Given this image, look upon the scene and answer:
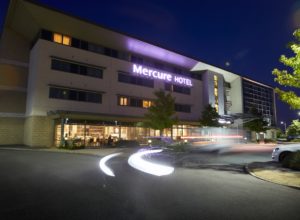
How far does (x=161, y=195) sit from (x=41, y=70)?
87.2 feet

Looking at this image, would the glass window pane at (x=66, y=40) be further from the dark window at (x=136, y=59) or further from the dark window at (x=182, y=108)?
the dark window at (x=182, y=108)

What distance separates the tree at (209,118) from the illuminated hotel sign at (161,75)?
5.95m

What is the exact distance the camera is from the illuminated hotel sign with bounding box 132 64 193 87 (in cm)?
3847

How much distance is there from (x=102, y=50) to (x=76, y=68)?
527 centimetres

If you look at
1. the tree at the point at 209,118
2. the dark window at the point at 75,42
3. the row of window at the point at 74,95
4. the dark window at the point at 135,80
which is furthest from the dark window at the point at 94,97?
the tree at the point at 209,118

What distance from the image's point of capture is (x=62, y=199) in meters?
7.14

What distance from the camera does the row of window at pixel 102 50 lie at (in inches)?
1214

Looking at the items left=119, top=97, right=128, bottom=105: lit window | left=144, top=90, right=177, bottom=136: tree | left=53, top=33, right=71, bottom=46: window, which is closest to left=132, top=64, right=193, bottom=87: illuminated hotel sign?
left=119, top=97, right=128, bottom=105: lit window

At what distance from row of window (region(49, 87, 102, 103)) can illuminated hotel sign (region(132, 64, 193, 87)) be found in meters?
8.12

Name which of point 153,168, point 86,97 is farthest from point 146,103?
point 153,168

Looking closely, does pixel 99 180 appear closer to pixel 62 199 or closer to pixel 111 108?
pixel 62 199

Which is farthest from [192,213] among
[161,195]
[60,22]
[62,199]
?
[60,22]

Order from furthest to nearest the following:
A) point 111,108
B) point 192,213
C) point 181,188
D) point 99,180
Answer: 1. point 111,108
2. point 99,180
3. point 181,188
4. point 192,213

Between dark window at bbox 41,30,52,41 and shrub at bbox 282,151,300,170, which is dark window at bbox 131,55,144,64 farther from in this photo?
shrub at bbox 282,151,300,170
